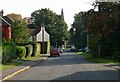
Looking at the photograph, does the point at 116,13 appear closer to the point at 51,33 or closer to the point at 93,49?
the point at 93,49

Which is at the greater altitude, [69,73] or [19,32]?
[19,32]

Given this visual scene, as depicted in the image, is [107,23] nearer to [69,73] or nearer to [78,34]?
[69,73]

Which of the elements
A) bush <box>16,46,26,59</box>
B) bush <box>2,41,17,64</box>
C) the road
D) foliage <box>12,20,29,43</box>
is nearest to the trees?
foliage <box>12,20,29,43</box>

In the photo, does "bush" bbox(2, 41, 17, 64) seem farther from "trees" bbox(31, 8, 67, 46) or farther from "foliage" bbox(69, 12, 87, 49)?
"trees" bbox(31, 8, 67, 46)

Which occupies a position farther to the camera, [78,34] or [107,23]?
[78,34]

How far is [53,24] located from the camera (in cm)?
13362

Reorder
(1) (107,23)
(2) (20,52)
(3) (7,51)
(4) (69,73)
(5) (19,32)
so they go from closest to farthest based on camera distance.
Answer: (1) (107,23)
(4) (69,73)
(3) (7,51)
(2) (20,52)
(5) (19,32)

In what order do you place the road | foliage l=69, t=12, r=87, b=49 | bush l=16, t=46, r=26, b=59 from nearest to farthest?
the road, bush l=16, t=46, r=26, b=59, foliage l=69, t=12, r=87, b=49

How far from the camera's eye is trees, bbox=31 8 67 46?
417 feet

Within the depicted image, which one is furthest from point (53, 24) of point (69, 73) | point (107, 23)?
point (107, 23)

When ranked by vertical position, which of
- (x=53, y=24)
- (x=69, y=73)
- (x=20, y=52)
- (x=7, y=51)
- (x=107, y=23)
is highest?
(x=53, y=24)

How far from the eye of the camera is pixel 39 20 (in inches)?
5812

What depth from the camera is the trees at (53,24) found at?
417 ft

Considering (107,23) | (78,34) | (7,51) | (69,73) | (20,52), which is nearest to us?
(107,23)
